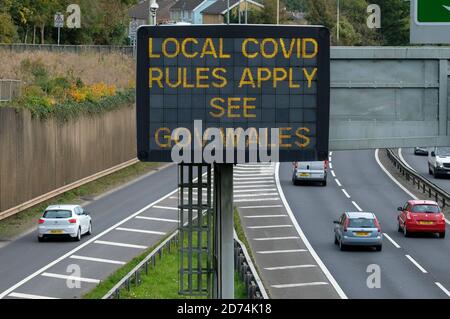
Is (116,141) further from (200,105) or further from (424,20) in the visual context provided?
(424,20)

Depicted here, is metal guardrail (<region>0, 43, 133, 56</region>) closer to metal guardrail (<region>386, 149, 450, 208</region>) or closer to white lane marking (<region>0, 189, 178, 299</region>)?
white lane marking (<region>0, 189, 178, 299</region>)

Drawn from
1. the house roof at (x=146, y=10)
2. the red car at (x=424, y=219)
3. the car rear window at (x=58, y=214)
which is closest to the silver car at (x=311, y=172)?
the red car at (x=424, y=219)

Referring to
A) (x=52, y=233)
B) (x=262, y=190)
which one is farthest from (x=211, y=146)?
(x=262, y=190)

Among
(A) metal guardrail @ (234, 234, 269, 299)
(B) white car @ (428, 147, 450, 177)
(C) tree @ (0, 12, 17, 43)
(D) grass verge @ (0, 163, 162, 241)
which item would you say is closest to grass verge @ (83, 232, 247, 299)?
(A) metal guardrail @ (234, 234, 269, 299)

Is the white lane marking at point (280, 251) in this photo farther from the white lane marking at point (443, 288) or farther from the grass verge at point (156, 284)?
the white lane marking at point (443, 288)

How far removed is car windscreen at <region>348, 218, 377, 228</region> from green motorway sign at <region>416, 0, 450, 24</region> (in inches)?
1006

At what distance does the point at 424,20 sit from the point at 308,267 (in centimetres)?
2181

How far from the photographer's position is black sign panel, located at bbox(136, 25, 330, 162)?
1961 centimetres

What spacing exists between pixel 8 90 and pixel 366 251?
16.9 meters

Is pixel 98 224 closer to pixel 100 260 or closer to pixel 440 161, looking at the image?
pixel 100 260

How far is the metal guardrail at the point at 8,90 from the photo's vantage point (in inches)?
1879

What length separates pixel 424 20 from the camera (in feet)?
52.0

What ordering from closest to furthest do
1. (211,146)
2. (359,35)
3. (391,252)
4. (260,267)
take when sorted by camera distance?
1. (211,146)
2. (260,267)
3. (391,252)
4. (359,35)

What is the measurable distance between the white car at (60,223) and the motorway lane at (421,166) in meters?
25.8
